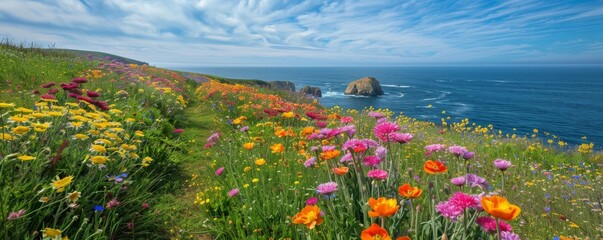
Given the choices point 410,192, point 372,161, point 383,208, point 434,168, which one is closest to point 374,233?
point 383,208

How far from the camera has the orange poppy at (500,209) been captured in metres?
1.15

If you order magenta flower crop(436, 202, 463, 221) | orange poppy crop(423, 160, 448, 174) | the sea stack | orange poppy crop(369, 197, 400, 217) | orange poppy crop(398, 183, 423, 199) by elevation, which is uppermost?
orange poppy crop(423, 160, 448, 174)

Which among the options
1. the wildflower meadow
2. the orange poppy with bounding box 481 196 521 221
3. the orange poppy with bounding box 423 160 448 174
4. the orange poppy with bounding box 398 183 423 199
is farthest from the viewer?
the wildflower meadow

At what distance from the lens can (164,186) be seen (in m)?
4.12

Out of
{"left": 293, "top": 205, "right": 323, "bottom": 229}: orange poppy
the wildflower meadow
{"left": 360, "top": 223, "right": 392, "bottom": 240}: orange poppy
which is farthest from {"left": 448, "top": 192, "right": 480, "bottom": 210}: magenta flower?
{"left": 293, "top": 205, "right": 323, "bottom": 229}: orange poppy

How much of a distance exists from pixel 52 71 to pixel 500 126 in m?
52.6

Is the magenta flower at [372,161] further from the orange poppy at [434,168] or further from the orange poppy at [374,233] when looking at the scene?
the orange poppy at [374,233]

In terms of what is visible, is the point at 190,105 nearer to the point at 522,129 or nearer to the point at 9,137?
the point at 9,137

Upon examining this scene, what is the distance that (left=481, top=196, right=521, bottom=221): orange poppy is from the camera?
1.15 m

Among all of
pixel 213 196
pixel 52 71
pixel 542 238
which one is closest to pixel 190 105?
pixel 52 71

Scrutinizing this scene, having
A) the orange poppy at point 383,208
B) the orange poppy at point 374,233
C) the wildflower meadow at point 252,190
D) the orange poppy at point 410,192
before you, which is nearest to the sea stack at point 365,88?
the wildflower meadow at point 252,190

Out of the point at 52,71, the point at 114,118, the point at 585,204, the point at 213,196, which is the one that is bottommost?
the point at 585,204

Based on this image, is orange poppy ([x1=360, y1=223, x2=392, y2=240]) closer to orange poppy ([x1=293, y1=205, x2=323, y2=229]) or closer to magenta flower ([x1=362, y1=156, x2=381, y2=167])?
orange poppy ([x1=293, y1=205, x2=323, y2=229])

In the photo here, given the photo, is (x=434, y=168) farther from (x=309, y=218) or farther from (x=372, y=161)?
(x=309, y=218)
